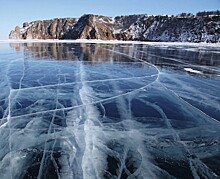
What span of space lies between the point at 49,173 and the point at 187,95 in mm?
3958

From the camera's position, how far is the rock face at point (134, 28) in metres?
62.4

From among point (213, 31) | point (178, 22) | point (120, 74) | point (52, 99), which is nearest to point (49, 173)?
point (52, 99)

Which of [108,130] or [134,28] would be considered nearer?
[108,130]

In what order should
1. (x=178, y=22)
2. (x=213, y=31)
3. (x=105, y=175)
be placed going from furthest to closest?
A: 1. (x=178, y=22)
2. (x=213, y=31)
3. (x=105, y=175)

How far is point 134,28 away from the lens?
82438 millimetres

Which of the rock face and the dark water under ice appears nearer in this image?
the dark water under ice

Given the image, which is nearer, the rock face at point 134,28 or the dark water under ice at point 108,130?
the dark water under ice at point 108,130

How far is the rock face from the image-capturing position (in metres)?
62.4

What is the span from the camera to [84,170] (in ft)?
8.13

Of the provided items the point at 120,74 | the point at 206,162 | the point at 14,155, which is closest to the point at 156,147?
the point at 206,162

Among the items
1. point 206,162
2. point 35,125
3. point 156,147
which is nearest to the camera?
point 206,162

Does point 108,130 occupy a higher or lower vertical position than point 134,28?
lower

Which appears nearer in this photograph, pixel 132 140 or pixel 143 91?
pixel 132 140

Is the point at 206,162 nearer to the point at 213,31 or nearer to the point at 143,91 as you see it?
the point at 143,91
